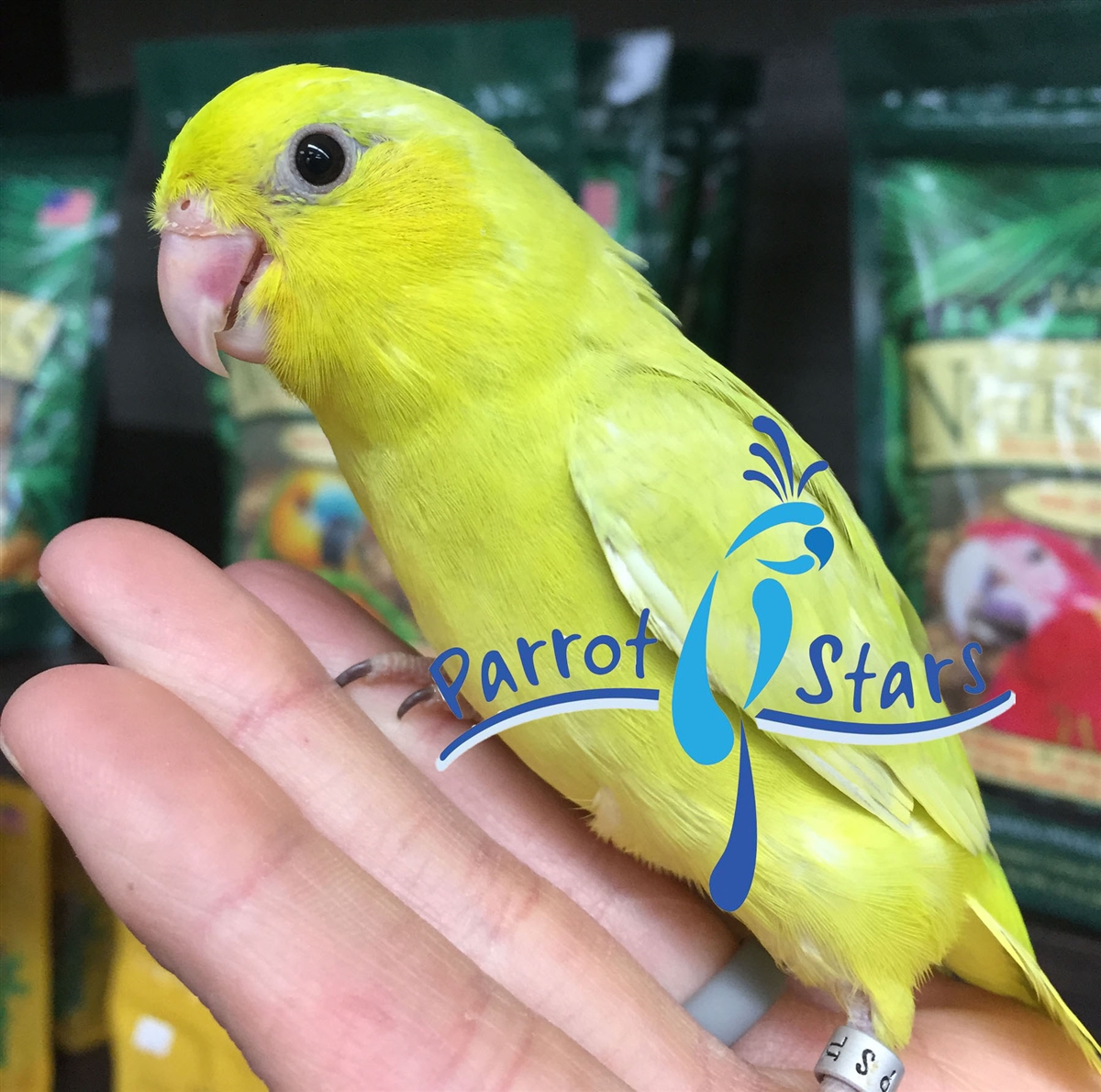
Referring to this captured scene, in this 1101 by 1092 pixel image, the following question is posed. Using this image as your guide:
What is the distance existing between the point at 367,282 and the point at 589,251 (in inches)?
8.8

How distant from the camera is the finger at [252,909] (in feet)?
1.77

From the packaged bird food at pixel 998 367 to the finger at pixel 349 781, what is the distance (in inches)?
25.1

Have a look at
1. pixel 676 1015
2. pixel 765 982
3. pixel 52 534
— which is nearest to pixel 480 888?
pixel 676 1015

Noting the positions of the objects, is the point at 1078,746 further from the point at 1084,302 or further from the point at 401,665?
the point at 401,665

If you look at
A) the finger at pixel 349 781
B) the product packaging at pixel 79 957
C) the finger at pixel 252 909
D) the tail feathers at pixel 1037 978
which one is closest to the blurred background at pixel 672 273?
the product packaging at pixel 79 957

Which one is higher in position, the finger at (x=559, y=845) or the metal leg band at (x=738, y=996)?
the finger at (x=559, y=845)

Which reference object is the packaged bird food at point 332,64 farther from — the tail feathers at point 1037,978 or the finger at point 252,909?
the tail feathers at point 1037,978

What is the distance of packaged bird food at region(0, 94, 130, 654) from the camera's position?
1482 mm

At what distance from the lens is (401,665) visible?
3.19 ft

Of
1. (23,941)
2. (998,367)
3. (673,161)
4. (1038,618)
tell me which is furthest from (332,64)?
(23,941)

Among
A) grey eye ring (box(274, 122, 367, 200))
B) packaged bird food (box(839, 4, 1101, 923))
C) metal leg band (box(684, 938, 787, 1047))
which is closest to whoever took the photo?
grey eye ring (box(274, 122, 367, 200))

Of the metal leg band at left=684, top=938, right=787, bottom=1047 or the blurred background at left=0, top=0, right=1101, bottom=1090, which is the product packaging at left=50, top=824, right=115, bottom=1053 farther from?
the metal leg band at left=684, top=938, right=787, bottom=1047

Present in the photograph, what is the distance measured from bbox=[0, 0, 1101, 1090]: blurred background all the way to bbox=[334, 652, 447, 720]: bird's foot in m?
0.44

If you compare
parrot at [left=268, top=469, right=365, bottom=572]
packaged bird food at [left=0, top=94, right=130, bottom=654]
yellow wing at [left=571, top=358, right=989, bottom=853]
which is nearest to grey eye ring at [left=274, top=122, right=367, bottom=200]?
yellow wing at [left=571, top=358, right=989, bottom=853]
